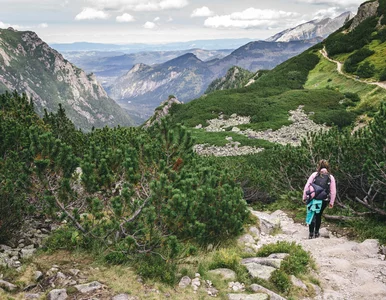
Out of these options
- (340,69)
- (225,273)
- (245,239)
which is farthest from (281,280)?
(340,69)

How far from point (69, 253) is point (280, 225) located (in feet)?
29.3

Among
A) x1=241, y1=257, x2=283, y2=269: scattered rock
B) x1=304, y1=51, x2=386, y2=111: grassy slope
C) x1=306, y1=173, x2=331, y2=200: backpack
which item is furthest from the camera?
x1=304, y1=51, x2=386, y2=111: grassy slope

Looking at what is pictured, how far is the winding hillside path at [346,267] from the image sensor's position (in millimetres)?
7991

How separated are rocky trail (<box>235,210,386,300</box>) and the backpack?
5.19ft

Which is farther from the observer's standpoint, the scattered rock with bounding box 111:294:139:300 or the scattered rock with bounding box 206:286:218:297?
the scattered rock with bounding box 206:286:218:297

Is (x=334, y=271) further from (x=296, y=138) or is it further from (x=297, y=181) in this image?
(x=296, y=138)

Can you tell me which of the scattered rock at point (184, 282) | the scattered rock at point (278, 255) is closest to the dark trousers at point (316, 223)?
the scattered rock at point (278, 255)

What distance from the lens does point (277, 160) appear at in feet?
56.8

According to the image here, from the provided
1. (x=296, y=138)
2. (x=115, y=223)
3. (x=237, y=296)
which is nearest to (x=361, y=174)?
(x=237, y=296)

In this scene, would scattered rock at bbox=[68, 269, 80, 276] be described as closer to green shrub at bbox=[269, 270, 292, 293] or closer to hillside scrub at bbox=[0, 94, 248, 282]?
hillside scrub at bbox=[0, 94, 248, 282]

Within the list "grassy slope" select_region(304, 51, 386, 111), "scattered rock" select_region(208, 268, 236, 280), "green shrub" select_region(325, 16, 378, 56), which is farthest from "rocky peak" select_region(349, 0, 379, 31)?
"scattered rock" select_region(208, 268, 236, 280)

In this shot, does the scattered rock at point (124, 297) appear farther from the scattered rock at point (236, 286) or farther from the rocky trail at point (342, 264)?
the rocky trail at point (342, 264)

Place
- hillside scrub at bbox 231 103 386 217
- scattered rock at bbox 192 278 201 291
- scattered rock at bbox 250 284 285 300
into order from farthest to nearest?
hillside scrub at bbox 231 103 386 217
scattered rock at bbox 192 278 201 291
scattered rock at bbox 250 284 285 300

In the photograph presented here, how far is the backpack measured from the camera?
36.5ft
